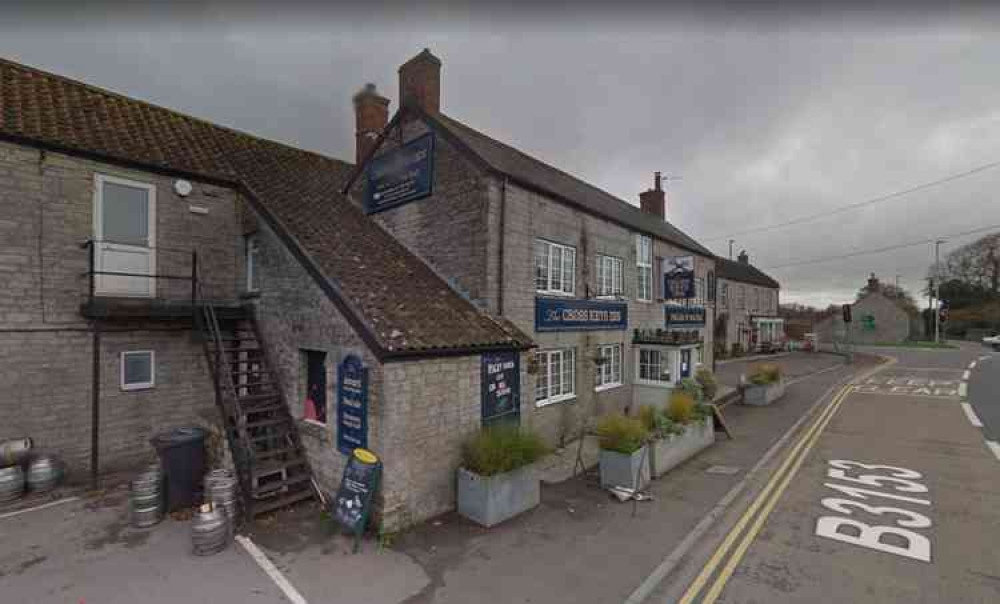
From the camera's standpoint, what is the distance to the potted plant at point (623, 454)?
788cm

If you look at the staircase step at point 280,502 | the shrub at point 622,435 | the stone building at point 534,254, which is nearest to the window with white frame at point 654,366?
the stone building at point 534,254

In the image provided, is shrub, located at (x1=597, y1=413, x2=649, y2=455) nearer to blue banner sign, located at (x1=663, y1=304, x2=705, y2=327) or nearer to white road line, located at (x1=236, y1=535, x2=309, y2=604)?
white road line, located at (x1=236, y1=535, x2=309, y2=604)

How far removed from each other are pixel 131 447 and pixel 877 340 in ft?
256

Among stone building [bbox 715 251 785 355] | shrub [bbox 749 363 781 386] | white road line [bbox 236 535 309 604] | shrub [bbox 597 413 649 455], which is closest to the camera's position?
white road line [bbox 236 535 309 604]

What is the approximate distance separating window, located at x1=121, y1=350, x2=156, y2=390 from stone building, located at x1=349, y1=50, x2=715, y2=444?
6492 millimetres

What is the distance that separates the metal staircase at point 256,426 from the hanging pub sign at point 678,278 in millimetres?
13303

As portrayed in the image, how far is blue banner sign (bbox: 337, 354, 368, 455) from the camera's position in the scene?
6.66 meters

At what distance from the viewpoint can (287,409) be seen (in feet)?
27.7

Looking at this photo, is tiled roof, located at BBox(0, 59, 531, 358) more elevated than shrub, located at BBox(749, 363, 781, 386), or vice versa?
tiled roof, located at BBox(0, 59, 531, 358)

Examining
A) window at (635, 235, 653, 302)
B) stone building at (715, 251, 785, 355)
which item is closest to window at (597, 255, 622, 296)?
window at (635, 235, 653, 302)

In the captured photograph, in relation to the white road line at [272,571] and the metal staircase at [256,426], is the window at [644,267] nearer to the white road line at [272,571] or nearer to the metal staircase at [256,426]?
the metal staircase at [256,426]

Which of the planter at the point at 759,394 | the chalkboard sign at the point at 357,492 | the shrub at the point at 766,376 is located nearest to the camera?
the chalkboard sign at the point at 357,492

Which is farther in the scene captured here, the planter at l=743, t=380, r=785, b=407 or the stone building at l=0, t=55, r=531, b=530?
the planter at l=743, t=380, r=785, b=407

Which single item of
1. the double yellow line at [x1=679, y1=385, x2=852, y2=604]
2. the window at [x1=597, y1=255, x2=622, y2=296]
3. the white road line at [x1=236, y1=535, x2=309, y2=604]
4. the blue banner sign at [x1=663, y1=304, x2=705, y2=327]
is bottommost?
the double yellow line at [x1=679, y1=385, x2=852, y2=604]
